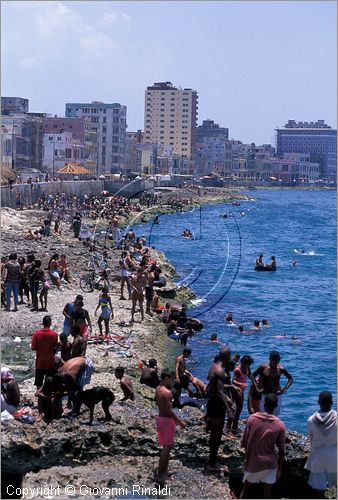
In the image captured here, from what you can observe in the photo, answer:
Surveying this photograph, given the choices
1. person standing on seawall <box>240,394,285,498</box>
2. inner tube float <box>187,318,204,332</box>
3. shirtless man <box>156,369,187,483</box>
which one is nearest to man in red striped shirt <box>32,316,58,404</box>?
shirtless man <box>156,369,187,483</box>

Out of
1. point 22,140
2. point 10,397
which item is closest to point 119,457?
point 10,397

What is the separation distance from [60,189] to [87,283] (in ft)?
175

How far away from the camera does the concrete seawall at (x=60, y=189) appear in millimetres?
58047

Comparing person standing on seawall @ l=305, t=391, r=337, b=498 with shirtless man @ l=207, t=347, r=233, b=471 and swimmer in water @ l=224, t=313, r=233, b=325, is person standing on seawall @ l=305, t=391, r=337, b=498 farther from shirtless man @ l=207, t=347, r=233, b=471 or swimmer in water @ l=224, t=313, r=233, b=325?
swimmer in water @ l=224, t=313, r=233, b=325

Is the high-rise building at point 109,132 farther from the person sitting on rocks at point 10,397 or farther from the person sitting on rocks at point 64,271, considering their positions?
the person sitting on rocks at point 10,397

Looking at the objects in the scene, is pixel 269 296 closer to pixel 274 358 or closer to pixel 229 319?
pixel 229 319

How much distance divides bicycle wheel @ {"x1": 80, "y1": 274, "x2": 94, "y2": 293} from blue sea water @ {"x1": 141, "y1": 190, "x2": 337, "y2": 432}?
3517 millimetres

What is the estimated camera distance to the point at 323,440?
9297mm

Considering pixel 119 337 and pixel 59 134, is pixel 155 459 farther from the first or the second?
pixel 59 134

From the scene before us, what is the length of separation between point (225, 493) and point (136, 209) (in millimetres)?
68890

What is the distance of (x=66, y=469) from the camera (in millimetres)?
10344

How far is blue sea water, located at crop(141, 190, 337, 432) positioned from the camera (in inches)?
859

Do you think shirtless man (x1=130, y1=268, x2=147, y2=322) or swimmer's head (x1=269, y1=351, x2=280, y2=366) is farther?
shirtless man (x1=130, y1=268, x2=147, y2=322)

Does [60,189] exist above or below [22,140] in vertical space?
below
